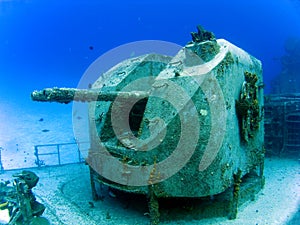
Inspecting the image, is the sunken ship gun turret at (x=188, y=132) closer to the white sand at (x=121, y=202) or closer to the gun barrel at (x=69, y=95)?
the gun barrel at (x=69, y=95)

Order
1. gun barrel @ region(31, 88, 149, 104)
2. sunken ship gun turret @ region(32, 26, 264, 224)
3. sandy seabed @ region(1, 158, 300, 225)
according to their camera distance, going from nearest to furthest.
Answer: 1. gun barrel @ region(31, 88, 149, 104)
2. sunken ship gun turret @ region(32, 26, 264, 224)
3. sandy seabed @ region(1, 158, 300, 225)

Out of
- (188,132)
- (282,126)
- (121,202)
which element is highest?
(188,132)

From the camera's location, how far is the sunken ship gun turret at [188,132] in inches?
225

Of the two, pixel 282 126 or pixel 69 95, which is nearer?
pixel 69 95

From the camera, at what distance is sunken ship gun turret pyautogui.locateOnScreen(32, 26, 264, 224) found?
5727 mm

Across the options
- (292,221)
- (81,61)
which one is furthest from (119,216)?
(81,61)

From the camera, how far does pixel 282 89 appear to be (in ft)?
103

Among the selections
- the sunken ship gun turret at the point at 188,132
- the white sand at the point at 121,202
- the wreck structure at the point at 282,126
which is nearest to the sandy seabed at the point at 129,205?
the white sand at the point at 121,202

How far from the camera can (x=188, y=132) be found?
570 cm

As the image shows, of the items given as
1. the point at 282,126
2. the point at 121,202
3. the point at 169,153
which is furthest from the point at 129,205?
the point at 282,126

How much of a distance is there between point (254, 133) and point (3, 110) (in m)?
56.3

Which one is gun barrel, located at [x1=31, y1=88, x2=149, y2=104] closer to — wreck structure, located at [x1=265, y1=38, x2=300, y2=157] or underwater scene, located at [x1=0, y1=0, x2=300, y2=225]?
underwater scene, located at [x1=0, y1=0, x2=300, y2=225]

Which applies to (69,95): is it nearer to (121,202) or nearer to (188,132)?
(188,132)

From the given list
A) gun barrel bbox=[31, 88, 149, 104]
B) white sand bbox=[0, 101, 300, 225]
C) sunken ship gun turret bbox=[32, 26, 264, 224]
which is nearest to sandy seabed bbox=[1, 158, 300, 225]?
white sand bbox=[0, 101, 300, 225]
